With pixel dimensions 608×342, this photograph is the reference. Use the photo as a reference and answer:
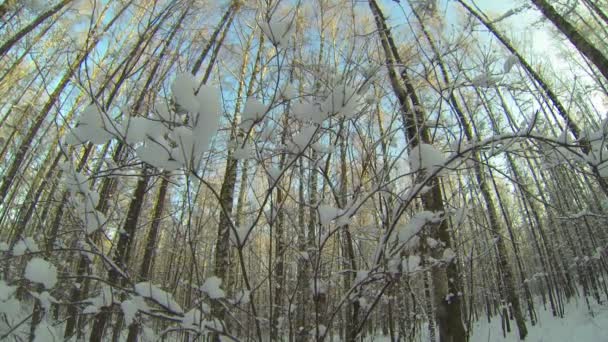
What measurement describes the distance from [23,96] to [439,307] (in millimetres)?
12916

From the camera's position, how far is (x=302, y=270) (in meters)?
1.12

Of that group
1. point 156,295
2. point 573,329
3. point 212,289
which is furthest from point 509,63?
point 573,329

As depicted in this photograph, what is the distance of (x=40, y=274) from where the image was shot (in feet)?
2.15

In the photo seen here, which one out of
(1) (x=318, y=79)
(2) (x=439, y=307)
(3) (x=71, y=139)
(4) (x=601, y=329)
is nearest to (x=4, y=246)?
Answer: (3) (x=71, y=139)

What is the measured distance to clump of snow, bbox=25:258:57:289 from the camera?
2.11 ft

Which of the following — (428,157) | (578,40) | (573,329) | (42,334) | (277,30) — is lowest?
(573,329)

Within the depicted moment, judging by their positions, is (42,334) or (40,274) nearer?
(40,274)

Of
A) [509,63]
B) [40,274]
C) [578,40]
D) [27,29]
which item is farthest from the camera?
[27,29]

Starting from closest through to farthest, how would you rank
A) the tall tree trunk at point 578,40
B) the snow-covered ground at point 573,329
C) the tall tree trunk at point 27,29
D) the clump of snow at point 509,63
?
the clump of snow at point 509,63 < the tall tree trunk at point 578,40 < the tall tree trunk at point 27,29 < the snow-covered ground at point 573,329

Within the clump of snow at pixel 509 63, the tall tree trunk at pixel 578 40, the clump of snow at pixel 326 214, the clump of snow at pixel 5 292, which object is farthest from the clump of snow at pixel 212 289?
the tall tree trunk at pixel 578 40

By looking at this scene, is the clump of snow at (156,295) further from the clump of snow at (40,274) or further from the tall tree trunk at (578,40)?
the tall tree trunk at (578,40)

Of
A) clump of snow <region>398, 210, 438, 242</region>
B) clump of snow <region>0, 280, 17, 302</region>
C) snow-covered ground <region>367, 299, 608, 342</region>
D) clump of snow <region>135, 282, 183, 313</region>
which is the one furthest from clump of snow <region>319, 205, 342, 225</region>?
snow-covered ground <region>367, 299, 608, 342</region>

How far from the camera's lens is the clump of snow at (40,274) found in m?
0.64

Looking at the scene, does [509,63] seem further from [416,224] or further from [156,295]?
[156,295]
